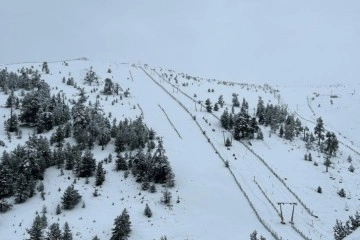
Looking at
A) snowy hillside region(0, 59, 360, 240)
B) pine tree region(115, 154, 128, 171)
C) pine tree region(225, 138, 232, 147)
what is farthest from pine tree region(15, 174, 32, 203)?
pine tree region(225, 138, 232, 147)

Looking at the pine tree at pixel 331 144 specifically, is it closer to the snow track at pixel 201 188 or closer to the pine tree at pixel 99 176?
the snow track at pixel 201 188

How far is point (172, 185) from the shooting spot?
2151 inches

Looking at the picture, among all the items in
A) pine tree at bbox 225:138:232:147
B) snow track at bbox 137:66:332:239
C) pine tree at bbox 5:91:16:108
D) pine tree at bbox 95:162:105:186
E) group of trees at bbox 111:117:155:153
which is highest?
pine tree at bbox 5:91:16:108

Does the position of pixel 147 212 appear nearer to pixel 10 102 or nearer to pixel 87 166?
pixel 87 166

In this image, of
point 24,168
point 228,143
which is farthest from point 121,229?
point 228,143

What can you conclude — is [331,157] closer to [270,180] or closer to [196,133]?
[270,180]

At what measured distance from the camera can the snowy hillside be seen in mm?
45781

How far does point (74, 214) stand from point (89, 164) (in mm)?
9367

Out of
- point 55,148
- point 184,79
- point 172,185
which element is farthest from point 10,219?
point 184,79

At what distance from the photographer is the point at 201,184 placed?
55781mm

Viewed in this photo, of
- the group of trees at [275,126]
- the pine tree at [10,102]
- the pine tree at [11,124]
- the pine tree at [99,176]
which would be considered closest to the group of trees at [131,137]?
the pine tree at [99,176]

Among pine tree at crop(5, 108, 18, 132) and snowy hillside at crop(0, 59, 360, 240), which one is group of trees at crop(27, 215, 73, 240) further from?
pine tree at crop(5, 108, 18, 132)

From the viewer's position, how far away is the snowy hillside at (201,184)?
45.8 m

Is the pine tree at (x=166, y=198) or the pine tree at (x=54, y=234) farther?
the pine tree at (x=166, y=198)
